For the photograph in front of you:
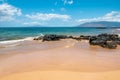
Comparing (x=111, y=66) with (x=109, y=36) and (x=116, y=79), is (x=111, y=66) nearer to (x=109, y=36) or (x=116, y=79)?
(x=116, y=79)

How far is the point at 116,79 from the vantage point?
262 inches

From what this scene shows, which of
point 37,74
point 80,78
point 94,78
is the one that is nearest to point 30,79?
point 37,74

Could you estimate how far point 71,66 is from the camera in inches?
347

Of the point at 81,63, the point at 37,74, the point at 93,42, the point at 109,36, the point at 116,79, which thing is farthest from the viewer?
the point at 109,36

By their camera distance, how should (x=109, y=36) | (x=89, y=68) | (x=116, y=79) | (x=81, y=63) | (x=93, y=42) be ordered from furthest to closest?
(x=109, y=36) → (x=93, y=42) → (x=81, y=63) → (x=89, y=68) → (x=116, y=79)

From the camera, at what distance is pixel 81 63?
942cm

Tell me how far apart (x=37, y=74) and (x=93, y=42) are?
10950 millimetres

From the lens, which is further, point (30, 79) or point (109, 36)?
point (109, 36)

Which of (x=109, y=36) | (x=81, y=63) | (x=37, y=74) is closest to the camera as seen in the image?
(x=37, y=74)

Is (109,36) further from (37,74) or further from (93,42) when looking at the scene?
(37,74)

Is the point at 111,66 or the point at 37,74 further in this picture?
the point at 111,66

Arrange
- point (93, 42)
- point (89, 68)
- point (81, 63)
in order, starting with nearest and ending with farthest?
point (89, 68) < point (81, 63) < point (93, 42)

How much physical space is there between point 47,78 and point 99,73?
2218mm

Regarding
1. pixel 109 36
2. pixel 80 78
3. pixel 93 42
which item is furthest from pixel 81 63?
pixel 109 36
